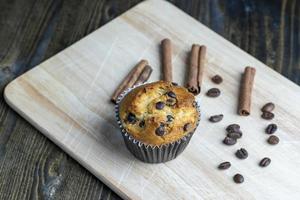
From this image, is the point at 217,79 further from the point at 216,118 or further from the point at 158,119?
the point at 158,119

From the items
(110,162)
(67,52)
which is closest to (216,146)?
(110,162)

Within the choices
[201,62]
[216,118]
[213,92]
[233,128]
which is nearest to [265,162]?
[233,128]

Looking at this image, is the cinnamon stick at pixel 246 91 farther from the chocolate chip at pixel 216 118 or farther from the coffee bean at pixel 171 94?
the coffee bean at pixel 171 94

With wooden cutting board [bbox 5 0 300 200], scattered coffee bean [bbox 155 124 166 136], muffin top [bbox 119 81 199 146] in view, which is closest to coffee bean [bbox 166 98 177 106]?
muffin top [bbox 119 81 199 146]

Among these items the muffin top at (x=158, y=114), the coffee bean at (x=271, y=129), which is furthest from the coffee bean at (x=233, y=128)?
the muffin top at (x=158, y=114)

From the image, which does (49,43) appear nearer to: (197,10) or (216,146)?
(197,10)

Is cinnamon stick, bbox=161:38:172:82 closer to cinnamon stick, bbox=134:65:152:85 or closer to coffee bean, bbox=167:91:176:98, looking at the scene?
cinnamon stick, bbox=134:65:152:85
